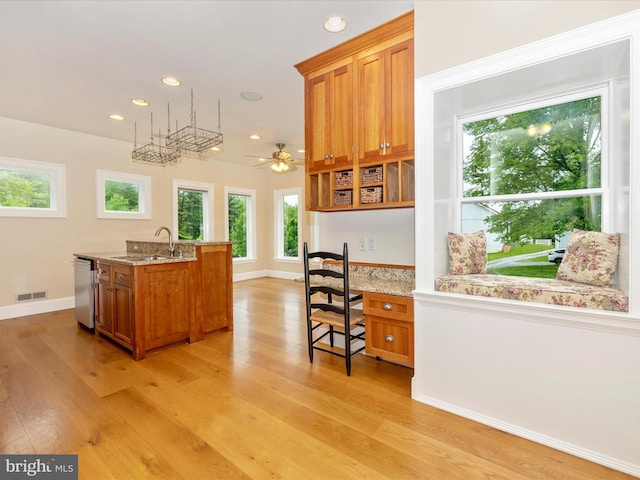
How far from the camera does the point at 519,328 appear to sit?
6.07ft

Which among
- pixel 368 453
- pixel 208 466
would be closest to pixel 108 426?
pixel 208 466

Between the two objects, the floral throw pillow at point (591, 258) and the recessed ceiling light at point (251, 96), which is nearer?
the floral throw pillow at point (591, 258)

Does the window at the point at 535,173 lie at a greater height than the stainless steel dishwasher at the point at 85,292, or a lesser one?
greater

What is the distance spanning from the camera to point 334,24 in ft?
8.25

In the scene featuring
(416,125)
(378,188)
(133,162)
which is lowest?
(378,188)

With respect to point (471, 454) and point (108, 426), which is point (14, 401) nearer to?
point (108, 426)

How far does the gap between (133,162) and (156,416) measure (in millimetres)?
4915

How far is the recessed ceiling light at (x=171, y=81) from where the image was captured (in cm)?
333

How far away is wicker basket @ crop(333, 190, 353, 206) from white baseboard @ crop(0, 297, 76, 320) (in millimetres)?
4815

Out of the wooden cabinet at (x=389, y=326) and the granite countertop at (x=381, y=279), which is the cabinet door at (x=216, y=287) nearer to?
the granite countertop at (x=381, y=279)

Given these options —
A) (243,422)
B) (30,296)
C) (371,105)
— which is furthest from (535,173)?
(30,296)

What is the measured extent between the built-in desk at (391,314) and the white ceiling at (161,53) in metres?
2.16

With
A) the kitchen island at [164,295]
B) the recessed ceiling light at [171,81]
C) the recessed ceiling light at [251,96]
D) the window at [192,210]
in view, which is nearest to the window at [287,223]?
the window at [192,210]

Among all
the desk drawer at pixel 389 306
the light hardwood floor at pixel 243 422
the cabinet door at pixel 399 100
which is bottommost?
the light hardwood floor at pixel 243 422
